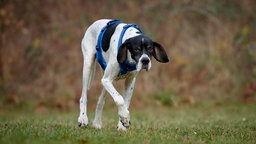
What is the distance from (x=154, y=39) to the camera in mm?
15680

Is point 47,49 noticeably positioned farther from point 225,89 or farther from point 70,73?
point 225,89

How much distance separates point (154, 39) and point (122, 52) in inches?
352

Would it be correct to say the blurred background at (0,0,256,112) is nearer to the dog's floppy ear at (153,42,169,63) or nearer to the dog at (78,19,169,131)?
the dog at (78,19,169,131)

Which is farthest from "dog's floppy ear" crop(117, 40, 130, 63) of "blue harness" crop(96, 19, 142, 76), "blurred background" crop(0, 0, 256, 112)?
"blurred background" crop(0, 0, 256, 112)

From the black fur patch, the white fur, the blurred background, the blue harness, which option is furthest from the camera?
the blurred background

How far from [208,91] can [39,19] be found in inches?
240

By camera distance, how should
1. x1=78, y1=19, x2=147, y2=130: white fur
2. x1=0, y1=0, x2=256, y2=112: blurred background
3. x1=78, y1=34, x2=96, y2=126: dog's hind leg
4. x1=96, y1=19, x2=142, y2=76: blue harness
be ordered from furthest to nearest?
x1=0, y1=0, x2=256, y2=112: blurred background → x1=78, y1=34, x2=96, y2=126: dog's hind leg → x1=96, y1=19, x2=142, y2=76: blue harness → x1=78, y1=19, x2=147, y2=130: white fur

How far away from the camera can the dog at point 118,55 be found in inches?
267

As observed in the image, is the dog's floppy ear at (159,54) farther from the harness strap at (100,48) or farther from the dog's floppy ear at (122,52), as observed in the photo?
the harness strap at (100,48)

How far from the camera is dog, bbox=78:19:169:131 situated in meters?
6.79

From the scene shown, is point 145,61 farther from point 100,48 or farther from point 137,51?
point 100,48

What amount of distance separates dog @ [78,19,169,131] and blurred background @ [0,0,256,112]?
19.9 feet

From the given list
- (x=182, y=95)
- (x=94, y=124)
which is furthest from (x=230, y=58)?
(x=94, y=124)

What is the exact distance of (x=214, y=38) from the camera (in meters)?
15.9
